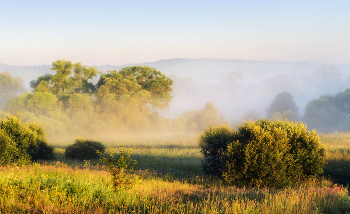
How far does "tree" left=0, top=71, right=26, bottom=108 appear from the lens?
268 feet

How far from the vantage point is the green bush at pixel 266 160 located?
10810mm

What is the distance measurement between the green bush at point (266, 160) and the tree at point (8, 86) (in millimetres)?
90923

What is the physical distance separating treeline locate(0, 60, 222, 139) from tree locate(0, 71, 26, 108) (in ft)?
123

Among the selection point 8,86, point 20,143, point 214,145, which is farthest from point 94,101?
point 8,86

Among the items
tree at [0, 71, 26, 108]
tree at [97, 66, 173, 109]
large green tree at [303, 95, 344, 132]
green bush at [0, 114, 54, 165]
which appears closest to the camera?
green bush at [0, 114, 54, 165]

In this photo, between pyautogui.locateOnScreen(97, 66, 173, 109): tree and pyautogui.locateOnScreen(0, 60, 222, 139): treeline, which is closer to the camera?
pyautogui.locateOnScreen(0, 60, 222, 139): treeline

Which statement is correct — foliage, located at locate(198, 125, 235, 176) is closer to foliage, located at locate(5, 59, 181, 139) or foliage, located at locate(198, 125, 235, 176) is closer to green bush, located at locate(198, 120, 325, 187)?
green bush, located at locate(198, 120, 325, 187)

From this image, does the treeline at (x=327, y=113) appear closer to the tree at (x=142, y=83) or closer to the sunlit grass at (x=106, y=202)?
A: the tree at (x=142, y=83)

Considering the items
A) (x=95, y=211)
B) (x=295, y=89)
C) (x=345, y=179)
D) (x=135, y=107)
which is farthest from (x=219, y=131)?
(x=295, y=89)

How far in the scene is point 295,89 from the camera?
12488 cm

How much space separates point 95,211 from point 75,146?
52.1 feet

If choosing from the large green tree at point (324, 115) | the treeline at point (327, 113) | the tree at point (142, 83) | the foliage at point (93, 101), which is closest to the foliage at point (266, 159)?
the foliage at point (93, 101)

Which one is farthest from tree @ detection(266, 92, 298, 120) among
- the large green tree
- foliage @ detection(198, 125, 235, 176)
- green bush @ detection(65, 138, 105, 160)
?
foliage @ detection(198, 125, 235, 176)

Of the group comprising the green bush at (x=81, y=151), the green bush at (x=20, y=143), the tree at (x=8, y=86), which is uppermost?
the tree at (x=8, y=86)
